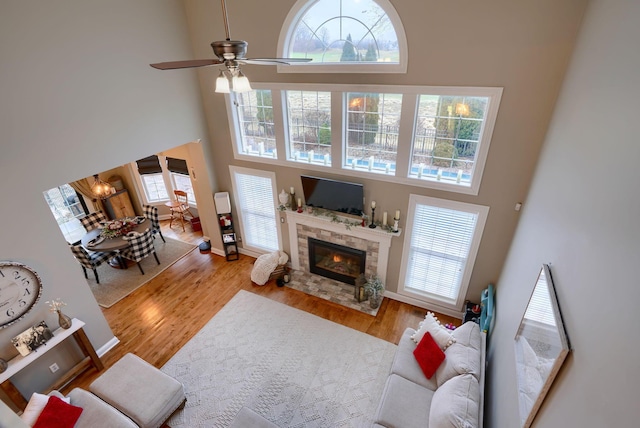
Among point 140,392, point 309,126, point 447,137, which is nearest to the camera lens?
point 140,392

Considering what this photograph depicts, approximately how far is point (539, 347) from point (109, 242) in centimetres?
734

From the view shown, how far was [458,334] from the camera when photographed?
4.28 metres

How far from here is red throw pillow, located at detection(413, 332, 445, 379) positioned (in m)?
4.11

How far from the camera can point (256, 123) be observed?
594 cm

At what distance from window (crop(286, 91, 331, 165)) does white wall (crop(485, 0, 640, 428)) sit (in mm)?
3106

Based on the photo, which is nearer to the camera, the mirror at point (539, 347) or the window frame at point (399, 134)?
the mirror at point (539, 347)

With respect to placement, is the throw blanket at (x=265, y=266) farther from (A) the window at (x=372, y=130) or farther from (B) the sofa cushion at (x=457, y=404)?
(B) the sofa cushion at (x=457, y=404)

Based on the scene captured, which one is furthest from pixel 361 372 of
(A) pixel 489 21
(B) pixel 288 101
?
(A) pixel 489 21

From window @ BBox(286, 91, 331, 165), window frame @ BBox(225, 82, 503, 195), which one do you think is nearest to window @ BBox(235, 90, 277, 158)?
window frame @ BBox(225, 82, 503, 195)

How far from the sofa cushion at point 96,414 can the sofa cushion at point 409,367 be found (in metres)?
3.22

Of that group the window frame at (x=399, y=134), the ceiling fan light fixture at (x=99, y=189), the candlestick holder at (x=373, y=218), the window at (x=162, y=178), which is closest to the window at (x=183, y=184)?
the window at (x=162, y=178)

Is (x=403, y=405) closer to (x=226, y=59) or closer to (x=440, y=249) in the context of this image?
(x=440, y=249)

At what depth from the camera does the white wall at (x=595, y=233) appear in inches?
54.3

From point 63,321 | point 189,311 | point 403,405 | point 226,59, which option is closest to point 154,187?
point 189,311
